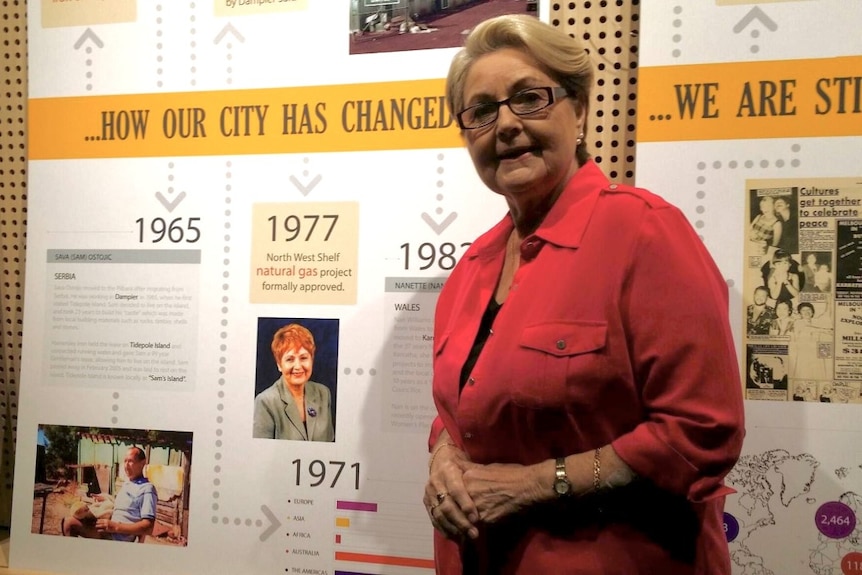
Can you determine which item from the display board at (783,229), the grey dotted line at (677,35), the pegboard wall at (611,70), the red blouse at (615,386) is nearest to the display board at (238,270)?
the pegboard wall at (611,70)

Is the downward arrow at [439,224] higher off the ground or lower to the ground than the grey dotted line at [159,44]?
lower

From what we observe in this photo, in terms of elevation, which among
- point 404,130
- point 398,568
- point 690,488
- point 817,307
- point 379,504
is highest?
point 404,130

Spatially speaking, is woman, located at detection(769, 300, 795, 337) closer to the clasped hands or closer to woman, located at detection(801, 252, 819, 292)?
woman, located at detection(801, 252, 819, 292)

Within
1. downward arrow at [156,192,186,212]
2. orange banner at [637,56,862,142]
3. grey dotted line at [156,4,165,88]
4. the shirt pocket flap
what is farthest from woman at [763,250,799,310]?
grey dotted line at [156,4,165,88]

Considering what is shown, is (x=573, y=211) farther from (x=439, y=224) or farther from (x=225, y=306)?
(x=225, y=306)

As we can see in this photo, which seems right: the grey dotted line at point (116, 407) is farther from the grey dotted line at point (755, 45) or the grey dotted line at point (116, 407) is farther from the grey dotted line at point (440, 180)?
the grey dotted line at point (755, 45)

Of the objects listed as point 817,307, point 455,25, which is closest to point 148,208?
point 455,25

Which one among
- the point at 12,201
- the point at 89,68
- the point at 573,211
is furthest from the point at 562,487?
the point at 12,201

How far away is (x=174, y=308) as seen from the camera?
69.2 inches

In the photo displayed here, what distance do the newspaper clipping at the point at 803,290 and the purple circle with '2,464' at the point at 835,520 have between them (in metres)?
0.22

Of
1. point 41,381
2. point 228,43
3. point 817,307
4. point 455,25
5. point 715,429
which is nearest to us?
point 715,429

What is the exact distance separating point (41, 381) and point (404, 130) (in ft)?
4.11

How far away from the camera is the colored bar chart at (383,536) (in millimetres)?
1571

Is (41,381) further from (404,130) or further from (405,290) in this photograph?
(404,130)
